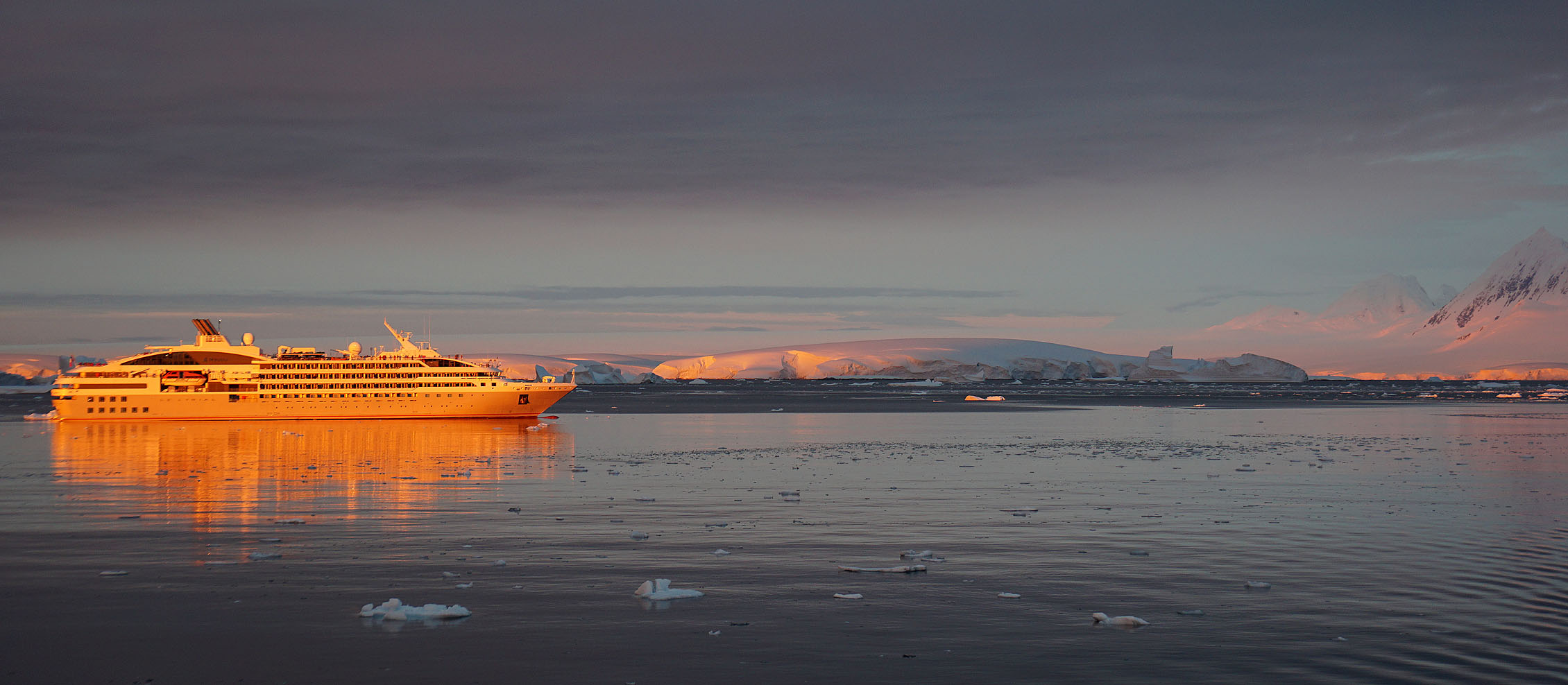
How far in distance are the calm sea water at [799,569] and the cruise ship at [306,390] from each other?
3152cm

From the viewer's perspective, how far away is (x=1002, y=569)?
548 inches

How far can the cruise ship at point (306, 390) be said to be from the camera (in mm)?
63125

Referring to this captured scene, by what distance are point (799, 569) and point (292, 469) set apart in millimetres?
20704

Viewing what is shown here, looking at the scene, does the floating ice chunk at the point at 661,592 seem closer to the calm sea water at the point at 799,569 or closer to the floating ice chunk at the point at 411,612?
the calm sea water at the point at 799,569

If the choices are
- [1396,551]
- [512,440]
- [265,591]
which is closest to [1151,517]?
[1396,551]

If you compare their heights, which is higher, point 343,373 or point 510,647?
point 343,373

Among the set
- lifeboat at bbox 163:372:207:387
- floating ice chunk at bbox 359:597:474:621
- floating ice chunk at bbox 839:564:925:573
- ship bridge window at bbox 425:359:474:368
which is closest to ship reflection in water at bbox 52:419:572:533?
floating ice chunk at bbox 359:597:474:621

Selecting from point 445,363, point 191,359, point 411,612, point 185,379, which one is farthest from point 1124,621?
point 191,359

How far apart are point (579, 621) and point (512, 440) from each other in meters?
33.1

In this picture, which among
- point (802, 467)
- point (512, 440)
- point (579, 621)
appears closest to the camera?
point (579, 621)

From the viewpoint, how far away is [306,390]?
6412cm

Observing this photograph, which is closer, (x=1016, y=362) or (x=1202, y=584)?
(x=1202, y=584)

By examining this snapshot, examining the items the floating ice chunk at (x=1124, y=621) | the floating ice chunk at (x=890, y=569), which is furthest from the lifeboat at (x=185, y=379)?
the floating ice chunk at (x=1124, y=621)

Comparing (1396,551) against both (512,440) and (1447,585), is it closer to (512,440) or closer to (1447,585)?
(1447,585)
